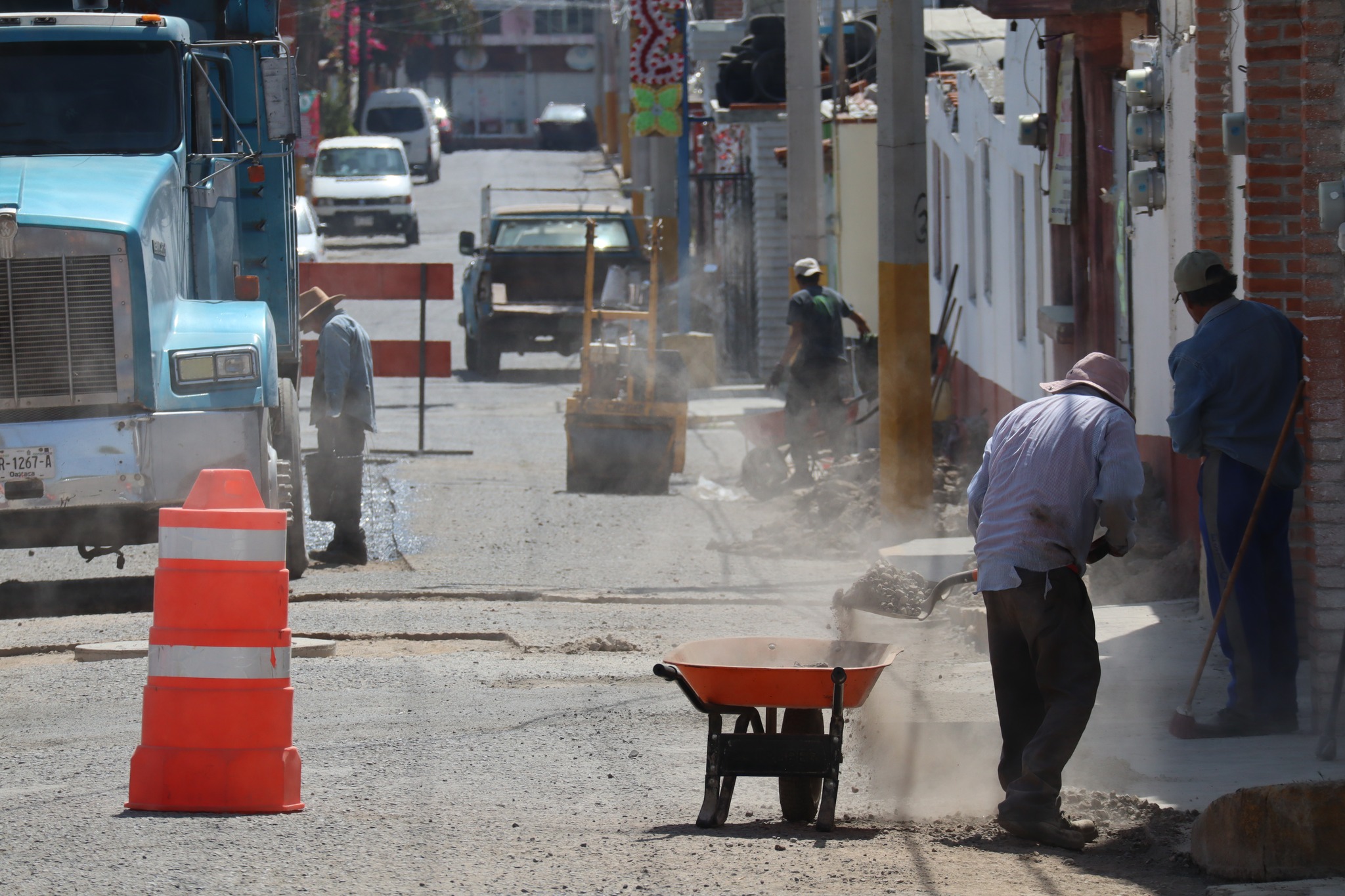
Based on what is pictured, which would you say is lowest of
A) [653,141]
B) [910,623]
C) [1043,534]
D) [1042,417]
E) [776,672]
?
[910,623]

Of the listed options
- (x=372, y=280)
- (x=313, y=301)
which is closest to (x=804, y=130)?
(x=372, y=280)

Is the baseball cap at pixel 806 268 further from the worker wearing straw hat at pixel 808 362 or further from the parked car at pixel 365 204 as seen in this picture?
the parked car at pixel 365 204

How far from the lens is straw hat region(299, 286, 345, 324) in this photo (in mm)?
11445

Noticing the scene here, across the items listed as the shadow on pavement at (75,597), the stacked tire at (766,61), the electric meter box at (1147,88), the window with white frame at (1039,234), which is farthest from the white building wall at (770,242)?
the electric meter box at (1147,88)

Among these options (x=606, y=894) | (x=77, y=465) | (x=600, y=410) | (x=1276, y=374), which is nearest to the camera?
(x=606, y=894)

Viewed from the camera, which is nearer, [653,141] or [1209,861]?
[1209,861]

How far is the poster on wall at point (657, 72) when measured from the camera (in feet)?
86.5

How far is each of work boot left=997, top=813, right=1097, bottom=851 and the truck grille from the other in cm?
495

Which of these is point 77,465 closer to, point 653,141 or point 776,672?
point 776,672

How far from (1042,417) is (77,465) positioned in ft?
15.7

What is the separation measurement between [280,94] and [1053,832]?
657 centimetres

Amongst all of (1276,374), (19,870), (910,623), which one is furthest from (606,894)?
(910,623)

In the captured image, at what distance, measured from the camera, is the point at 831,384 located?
14.7 m

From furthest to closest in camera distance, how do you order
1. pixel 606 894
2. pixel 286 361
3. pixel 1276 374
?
pixel 286 361, pixel 1276 374, pixel 606 894
